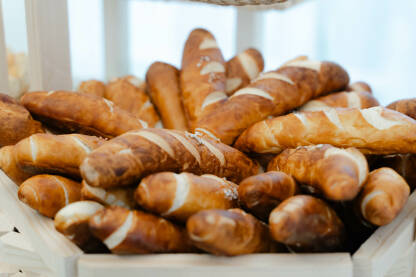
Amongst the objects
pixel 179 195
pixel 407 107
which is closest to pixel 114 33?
pixel 407 107

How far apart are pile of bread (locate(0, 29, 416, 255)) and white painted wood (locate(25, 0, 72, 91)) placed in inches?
5.0

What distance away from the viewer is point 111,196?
528mm

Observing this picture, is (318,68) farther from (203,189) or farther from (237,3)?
(203,189)

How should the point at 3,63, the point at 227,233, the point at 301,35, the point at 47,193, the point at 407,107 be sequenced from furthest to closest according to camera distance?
the point at 301,35
the point at 3,63
the point at 407,107
the point at 47,193
the point at 227,233

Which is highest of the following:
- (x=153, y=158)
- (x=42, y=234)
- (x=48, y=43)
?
(x=48, y=43)

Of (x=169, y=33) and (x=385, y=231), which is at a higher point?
(x=169, y=33)

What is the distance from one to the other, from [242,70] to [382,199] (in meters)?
0.65

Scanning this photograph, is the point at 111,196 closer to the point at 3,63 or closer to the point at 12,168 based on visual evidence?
the point at 12,168

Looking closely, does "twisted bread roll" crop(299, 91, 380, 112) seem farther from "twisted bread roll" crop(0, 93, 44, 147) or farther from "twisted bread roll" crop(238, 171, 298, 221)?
"twisted bread roll" crop(0, 93, 44, 147)

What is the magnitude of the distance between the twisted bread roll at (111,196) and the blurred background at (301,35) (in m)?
1.25

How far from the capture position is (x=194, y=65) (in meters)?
1.03

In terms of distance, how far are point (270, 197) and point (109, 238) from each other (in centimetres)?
21

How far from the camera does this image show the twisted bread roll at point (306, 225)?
467mm

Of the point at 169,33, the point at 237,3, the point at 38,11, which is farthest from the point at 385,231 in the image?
the point at 169,33
